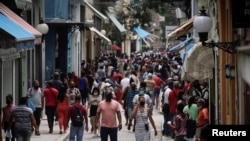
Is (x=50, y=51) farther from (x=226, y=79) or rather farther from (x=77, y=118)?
(x=226, y=79)

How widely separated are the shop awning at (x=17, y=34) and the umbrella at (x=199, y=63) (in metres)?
4.59

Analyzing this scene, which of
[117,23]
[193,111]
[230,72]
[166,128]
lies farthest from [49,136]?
[117,23]

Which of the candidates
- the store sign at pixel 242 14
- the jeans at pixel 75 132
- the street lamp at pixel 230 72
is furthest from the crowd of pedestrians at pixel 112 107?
the store sign at pixel 242 14

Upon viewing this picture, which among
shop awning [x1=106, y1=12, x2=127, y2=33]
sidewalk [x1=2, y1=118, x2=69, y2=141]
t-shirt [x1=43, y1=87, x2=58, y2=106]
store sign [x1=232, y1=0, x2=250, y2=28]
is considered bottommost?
sidewalk [x1=2, y1=118, x2=69, y2=141]

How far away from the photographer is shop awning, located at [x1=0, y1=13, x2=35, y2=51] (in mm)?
17511

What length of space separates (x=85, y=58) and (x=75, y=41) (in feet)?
30.0

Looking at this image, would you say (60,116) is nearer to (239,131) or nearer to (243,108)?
(243,108)

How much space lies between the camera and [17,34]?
59.9 feet

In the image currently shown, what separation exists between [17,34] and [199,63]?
5.86 m

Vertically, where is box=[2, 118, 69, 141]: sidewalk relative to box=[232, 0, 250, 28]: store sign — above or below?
below

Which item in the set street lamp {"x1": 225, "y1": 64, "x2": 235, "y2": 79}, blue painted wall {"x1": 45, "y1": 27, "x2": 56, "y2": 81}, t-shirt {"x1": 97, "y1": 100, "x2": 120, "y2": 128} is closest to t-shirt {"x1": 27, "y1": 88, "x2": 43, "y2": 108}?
t-shirt {"x1": 97, "y1": 100, "x2": 120, "y2": 128}

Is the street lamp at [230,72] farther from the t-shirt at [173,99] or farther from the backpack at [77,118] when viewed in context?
the t-shirt at [173,99]

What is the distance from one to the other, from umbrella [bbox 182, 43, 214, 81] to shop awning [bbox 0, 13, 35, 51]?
4589 mm

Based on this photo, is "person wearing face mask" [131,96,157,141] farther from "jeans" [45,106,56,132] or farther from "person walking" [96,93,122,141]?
"jeans" [45,106,56,132]
